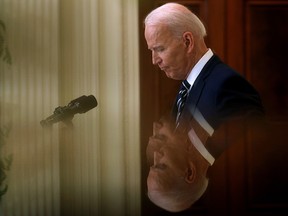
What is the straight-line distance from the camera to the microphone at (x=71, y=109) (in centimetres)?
79

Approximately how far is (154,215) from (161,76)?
0.34m

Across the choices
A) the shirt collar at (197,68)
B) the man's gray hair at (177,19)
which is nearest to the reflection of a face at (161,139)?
the shirt collar at (197,68)

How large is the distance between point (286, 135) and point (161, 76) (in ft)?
1.16

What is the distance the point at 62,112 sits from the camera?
79 centimetres

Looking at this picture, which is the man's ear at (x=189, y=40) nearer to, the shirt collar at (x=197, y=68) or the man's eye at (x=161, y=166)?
the shirt collar at (x=197, y=68)

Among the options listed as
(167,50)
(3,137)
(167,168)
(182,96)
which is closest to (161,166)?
(167,168)

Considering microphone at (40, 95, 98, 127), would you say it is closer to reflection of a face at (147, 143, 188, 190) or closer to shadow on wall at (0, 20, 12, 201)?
shadow on wall at (0, 20, 12, 201)

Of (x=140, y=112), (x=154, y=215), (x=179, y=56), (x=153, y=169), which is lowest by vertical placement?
(x=154, y=215)

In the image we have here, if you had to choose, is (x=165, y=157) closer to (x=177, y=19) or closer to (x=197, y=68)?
(x=197, y=68)

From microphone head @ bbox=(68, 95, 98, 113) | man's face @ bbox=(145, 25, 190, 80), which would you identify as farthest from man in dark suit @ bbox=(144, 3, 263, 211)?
microphone head @ bbox=(68, 95, 98, 113)

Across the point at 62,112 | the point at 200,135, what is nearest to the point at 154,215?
the point at 200,135

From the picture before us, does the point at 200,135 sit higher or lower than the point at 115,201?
higher

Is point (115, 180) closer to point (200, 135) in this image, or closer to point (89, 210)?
point (89, 210)

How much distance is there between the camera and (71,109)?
31.1 inches
